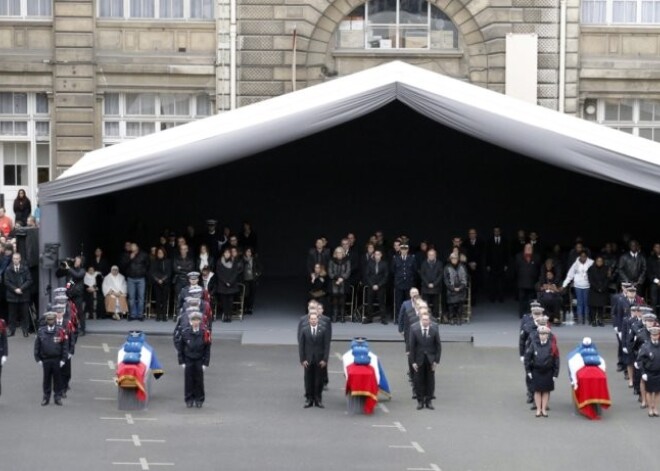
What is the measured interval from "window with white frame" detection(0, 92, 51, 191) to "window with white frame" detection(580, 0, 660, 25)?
13.8 meters

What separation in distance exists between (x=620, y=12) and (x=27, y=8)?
14.9 meters

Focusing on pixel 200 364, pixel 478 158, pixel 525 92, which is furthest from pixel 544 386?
pixel 525 92

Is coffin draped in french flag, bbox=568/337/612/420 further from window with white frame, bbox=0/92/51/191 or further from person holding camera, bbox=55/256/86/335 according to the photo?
window with white frame, bbox=0/92/51/191

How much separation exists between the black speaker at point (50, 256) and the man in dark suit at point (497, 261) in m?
8.90

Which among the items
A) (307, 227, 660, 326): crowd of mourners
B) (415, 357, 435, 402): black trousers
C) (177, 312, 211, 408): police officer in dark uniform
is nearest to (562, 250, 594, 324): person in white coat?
(307, 227, 660, 326): crowd of mourners

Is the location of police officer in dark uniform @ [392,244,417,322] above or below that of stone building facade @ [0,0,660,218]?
below

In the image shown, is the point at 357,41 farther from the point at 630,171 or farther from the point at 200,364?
the point at 200,364

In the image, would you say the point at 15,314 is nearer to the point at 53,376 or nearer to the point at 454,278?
the point at 53,376

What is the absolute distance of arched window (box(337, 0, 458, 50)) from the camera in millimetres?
40594

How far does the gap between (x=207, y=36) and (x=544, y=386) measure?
2024cm

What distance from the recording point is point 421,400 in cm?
2303

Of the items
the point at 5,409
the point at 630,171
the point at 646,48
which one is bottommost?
the point at 5,409

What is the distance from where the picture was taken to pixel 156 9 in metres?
40.7

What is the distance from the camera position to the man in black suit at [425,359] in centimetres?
2303
